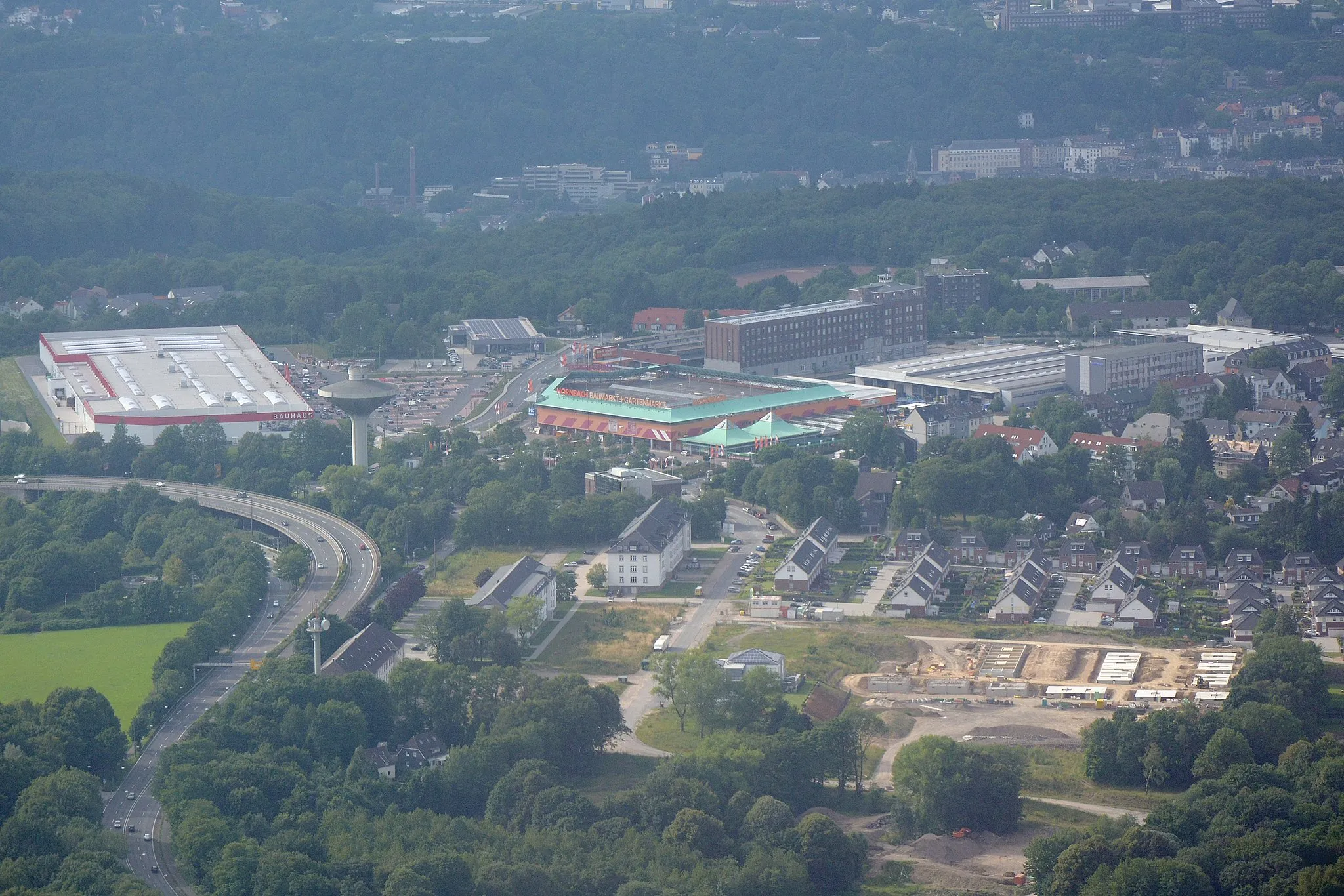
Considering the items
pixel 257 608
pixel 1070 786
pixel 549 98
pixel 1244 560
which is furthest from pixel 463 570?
pixel 549 98

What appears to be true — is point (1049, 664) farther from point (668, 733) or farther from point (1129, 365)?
point (1129, 365)

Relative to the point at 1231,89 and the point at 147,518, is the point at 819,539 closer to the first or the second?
the point at 147,518

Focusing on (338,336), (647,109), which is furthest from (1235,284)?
(647,109)

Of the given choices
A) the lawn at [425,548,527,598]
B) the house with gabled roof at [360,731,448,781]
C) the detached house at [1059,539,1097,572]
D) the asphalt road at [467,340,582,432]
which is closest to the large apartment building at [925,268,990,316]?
the asphalt road at [467,340,582,432]

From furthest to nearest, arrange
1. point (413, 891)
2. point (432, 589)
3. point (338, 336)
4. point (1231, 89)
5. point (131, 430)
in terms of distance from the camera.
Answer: point (1231, 89) < point (338, 336) < point (131, 430) < point (432, 589) < point (413, 891)

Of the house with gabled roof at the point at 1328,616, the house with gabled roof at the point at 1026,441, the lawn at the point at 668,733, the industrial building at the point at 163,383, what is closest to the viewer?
the lawn at the point at 668,733

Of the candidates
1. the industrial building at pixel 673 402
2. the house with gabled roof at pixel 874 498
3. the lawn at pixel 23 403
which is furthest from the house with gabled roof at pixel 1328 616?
the lawn at pixel 23 403

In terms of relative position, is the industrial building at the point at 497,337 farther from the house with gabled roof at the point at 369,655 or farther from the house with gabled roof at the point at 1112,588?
the house with gabled roof at the point at 369,655
